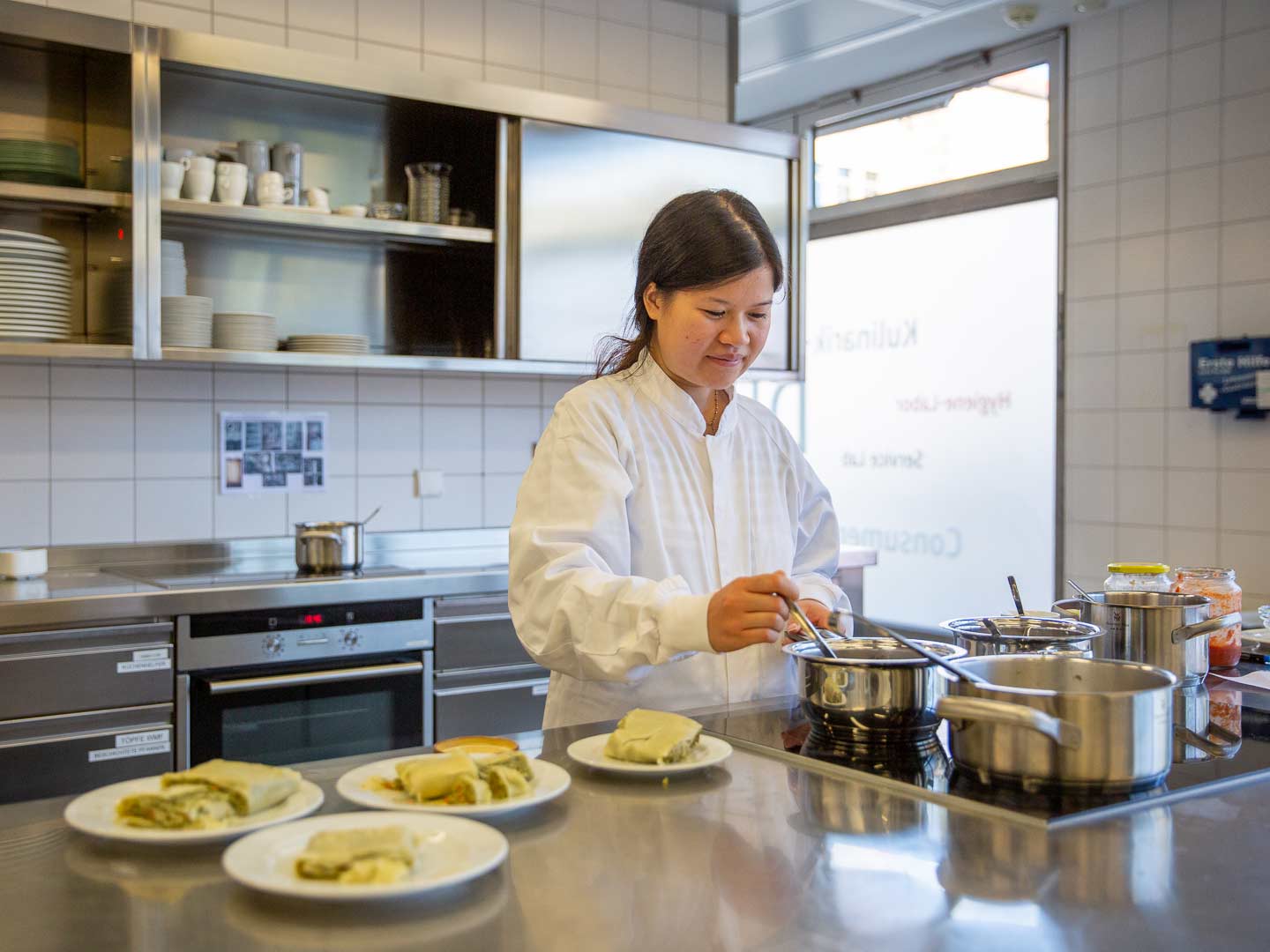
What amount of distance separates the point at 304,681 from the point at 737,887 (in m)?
2.12

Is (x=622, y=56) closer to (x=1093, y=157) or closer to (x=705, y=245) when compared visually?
(x=1093, y=157)

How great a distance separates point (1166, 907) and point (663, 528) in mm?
974

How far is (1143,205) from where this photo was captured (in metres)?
4.00

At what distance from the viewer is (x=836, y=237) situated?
534 centimetres

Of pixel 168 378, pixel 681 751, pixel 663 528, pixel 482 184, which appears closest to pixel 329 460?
pixel 168 378

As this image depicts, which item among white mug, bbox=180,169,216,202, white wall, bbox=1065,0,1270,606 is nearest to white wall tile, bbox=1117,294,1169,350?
white wall, bbox=1065,0,1270,606

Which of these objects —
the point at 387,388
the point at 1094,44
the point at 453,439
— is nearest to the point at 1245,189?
the point at 1094,44

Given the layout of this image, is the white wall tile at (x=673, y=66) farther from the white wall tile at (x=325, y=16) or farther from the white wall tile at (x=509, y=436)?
the white wall tile at (x=509, y=436)

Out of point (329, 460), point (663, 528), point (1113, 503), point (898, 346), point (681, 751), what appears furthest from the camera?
point (898, 346)

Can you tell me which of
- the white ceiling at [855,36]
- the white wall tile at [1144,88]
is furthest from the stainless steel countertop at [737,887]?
the white ceiling at [855,36]

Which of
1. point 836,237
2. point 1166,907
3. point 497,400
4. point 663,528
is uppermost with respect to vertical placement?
point 836,237

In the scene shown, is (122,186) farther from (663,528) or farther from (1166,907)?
(1166,907)

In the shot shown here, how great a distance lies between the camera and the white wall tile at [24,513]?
3.07m

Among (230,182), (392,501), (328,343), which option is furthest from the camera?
(392,501)
